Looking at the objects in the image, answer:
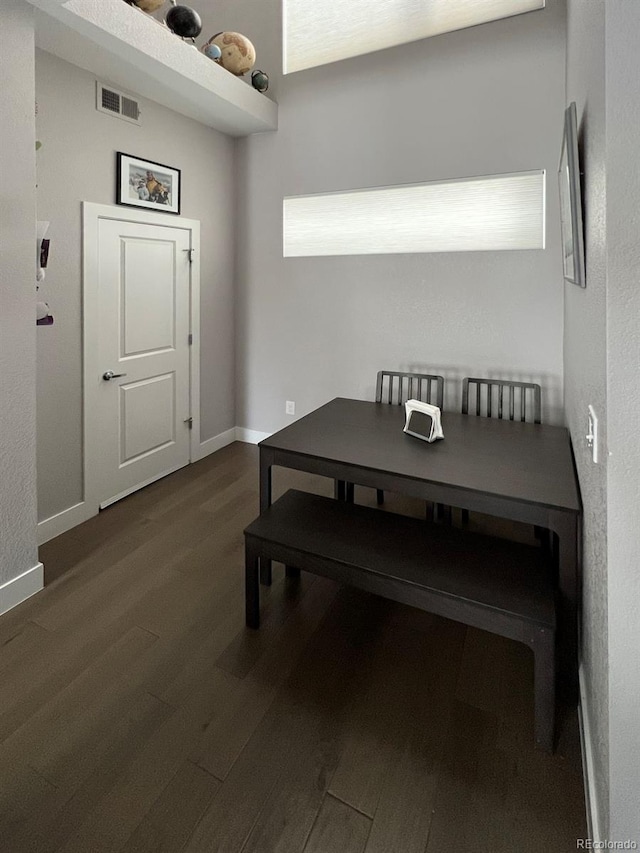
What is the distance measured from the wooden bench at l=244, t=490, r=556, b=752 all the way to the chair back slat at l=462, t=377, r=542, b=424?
1308 millimetres

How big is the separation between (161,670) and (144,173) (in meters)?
3.04

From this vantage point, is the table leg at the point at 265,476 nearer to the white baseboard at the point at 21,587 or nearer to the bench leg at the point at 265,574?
the bench leg at the point at 265,574

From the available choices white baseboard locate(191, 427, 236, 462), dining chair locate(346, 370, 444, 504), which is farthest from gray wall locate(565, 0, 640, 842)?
white baseboard locate(191, 427, 236, 462)

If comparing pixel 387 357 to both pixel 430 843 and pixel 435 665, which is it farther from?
pixel 430 843

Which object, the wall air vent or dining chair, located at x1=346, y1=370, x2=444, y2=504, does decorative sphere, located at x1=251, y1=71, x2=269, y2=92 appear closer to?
the wall air vent

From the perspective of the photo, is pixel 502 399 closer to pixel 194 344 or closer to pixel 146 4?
pixel 194 344

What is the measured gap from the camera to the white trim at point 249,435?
457cm

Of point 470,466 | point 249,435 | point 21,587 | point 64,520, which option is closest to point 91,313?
Result: point 64,520

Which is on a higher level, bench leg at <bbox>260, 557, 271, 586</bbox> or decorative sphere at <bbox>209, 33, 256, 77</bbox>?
decorative sphere at <bbox>209, 33, 256, 77</bbox>

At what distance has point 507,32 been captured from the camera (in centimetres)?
311

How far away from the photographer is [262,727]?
1.62m

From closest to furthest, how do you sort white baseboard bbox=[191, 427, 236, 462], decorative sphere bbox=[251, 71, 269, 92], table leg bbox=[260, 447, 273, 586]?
table leg bbox=[260, 447, 273, 586]
decorative sphere bbox=[251, 71, 269, 92]
white baseboard bbox=[191, 427, 236, 462]

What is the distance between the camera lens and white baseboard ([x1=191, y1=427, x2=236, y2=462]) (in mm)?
4223

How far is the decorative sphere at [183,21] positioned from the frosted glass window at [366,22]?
106 centimetres
